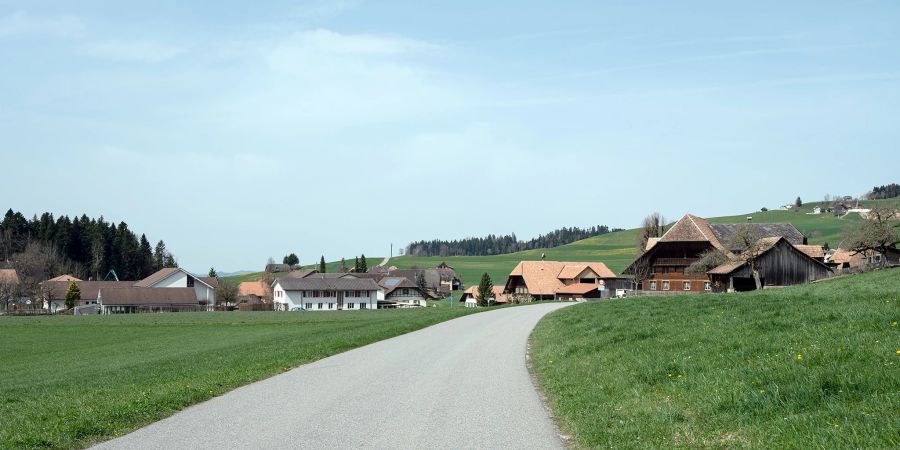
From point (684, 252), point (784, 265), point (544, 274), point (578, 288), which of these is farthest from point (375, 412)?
point (544, 274)

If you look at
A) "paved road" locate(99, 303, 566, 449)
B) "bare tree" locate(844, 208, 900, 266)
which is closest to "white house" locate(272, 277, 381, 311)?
"bare tree" locate(844, 208, 900, 266)

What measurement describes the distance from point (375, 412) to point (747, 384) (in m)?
5.48

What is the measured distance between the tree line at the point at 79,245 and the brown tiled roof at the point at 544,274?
83361 millimetres

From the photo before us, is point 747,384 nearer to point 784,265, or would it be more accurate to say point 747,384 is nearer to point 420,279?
point 784,265

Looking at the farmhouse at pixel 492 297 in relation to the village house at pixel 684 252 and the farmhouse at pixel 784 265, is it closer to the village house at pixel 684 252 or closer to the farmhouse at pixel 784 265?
the village house at pixel 684 252

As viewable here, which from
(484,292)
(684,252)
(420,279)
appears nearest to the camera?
(684,252)

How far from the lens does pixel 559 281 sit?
361ft

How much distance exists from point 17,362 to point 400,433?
32080 millimetres

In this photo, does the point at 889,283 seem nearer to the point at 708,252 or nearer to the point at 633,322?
the point at 633,322

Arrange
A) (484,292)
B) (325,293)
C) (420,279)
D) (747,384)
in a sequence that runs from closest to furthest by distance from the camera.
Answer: (747,384), (484,292), (325,293), (420,279)

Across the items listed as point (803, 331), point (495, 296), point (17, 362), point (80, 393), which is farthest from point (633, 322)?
point (495, 296)

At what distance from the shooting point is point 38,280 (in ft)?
380

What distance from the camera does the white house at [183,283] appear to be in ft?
410

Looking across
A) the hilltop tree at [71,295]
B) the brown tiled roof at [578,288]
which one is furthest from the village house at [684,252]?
the hilltop tree at [71,295]
